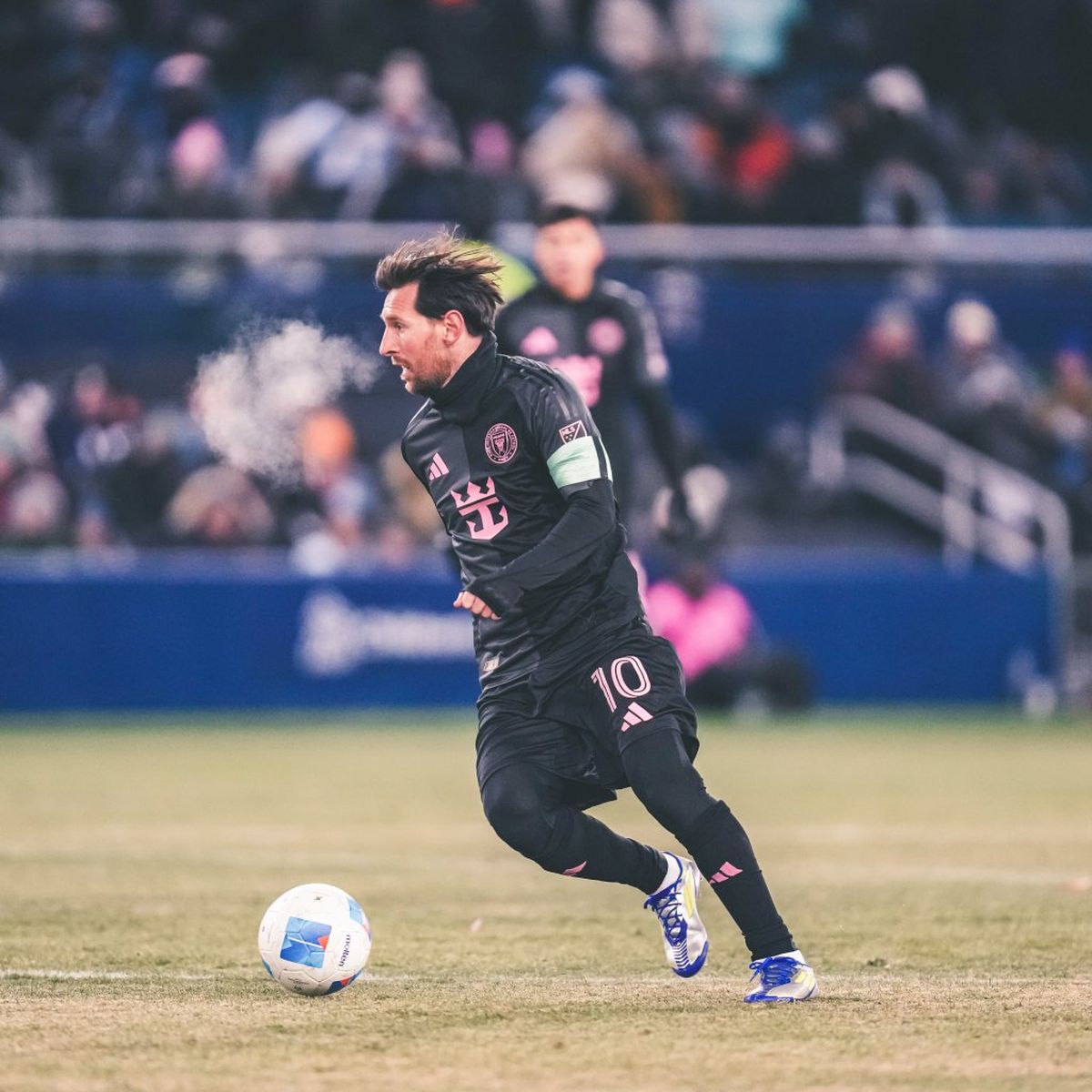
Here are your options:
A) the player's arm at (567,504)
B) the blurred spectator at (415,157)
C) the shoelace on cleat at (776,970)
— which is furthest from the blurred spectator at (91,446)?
the shoelace on cleat at (776,970)

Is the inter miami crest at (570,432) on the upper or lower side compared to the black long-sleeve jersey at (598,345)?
lower

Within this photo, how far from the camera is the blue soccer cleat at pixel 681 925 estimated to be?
19.2ft

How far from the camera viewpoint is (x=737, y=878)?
18.2ft

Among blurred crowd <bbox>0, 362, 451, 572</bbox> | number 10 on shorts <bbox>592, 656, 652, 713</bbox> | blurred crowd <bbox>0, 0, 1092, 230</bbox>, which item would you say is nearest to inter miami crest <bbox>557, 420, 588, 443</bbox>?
number 10 on shorts <bbox>592, 656, 652, 713</bbox>

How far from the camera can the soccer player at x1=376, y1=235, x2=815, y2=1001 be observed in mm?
5684

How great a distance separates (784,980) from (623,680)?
905 mm

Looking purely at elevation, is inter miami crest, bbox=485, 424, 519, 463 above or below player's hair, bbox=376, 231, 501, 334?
below

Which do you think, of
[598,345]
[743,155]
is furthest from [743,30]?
[598,345]

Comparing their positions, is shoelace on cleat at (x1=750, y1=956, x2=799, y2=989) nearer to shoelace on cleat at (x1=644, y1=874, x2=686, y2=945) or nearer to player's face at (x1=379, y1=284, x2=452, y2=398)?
shoelace on cleat at (x1=644, y1=874, x2=686, y2=945)

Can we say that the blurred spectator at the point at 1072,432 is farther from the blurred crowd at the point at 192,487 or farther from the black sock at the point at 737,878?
the black sock at the point at 737,878

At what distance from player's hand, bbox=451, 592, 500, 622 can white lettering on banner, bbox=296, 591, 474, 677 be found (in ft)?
36.7

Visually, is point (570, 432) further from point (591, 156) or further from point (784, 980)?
point (591, 156)

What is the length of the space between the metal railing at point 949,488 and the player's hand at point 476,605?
42.6ft

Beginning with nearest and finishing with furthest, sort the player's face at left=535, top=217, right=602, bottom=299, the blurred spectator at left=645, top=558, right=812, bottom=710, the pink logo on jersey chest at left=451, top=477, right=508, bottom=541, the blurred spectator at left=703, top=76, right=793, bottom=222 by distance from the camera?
the pink logo on jersey chest at left=451, top=477, right=508, bottom=541 → the player's face at left=535, top=217, right=602, bottom=299 → the blurred spectator at left=645, top=558, right=812, bottom=710 → the blurred spectator at left=703, top=76, right=793, bottom=222
